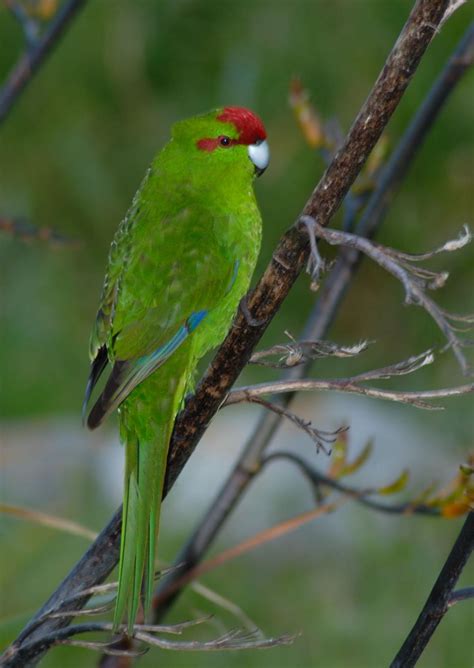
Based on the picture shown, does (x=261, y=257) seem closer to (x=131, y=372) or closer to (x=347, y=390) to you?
(x=131, y=372)

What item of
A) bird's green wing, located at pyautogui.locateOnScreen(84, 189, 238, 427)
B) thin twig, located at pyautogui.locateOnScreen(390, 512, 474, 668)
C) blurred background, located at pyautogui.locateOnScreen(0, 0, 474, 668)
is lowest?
thin twig, located at pyautogui.locateOnScreen(390, 512, 474, 668)

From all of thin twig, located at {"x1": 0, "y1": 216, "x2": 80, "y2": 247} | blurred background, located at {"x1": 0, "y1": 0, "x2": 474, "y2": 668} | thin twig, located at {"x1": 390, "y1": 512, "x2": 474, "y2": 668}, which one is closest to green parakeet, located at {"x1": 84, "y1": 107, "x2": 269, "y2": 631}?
thin twig, located at {"x1": 0, "y1": 216, "x2": 80, "y2": 247}

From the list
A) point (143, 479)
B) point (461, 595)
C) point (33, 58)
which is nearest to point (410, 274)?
point (461, 595)

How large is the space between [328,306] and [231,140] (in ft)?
1.13

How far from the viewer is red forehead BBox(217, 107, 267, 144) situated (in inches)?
68.4

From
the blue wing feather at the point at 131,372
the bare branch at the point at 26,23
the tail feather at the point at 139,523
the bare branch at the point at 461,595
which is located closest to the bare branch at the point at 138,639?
the tail feather at the point at 139,523

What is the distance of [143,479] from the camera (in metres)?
1.29

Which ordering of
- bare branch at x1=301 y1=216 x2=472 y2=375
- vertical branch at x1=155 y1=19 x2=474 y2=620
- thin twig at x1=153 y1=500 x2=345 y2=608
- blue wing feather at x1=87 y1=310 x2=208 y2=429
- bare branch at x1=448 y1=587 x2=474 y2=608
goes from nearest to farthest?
bare branch at x1=301 y1=216 x2=472 y2=375 → bare branch at x1=448 y1=587 x2=474 y2=608 → blue wing feather at x1=87 y1=310 x2=208 y2=429 → thin twig at x1=153 y1=500 x2=345 y2=608 → vertical branch at x1=155 y1=19 x2=474 y2=620

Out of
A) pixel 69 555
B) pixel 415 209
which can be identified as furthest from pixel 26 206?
pixel 69 555

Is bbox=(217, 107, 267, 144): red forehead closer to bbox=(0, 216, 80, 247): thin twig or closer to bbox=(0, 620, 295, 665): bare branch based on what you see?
bbox=(0, 216, 80, 247): thin twig

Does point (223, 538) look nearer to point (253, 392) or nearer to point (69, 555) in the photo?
point (69, 555)

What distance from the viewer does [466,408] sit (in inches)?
148

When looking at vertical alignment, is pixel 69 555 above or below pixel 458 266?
below

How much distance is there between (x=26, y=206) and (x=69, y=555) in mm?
1956
